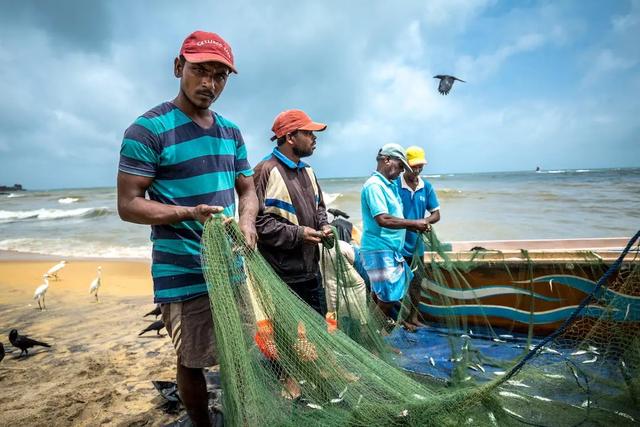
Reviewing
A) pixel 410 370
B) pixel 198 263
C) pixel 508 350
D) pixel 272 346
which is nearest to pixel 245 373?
pixel 272 346

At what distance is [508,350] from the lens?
3.83m

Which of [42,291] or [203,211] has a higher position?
[203,211]

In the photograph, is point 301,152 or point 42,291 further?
point 42,291

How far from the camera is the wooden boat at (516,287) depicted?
3918mm

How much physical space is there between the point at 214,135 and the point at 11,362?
384 centimetres

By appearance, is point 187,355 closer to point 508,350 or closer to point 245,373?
point 245,373

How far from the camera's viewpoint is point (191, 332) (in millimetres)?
2049

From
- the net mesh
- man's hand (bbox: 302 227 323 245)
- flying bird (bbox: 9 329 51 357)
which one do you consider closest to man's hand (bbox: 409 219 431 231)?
the net mesh

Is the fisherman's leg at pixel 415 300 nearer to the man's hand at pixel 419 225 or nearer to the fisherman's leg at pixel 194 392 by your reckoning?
the man's hand at pixel 419 225

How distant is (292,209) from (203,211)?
1.22 m

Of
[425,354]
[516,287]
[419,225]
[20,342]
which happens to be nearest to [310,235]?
[419,225]

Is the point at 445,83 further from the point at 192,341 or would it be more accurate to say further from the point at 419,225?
the point at 192,341

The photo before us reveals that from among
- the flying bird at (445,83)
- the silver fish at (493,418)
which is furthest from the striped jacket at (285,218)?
the flying bird at (445,83)

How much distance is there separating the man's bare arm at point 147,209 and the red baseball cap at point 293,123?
4.92 feet
